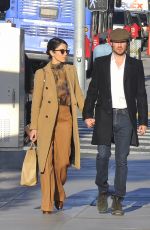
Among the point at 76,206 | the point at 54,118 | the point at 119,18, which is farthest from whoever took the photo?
the point at 119,18

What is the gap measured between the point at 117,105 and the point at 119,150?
0.44 metres

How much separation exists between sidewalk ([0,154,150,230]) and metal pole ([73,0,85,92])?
9908 millimetres

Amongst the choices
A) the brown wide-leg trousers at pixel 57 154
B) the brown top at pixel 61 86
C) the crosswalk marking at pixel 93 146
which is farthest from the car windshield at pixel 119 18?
the brown wide-leg trousers at pixel 57 154

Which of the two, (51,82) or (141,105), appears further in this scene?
(51,82)

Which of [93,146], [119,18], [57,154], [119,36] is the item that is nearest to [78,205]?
[57,154]

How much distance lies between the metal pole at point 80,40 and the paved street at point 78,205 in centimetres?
920

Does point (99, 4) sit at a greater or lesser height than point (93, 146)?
greater

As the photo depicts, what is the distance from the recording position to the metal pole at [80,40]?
23.9 m

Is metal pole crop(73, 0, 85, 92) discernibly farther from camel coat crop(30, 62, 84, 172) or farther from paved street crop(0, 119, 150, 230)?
camel coat crop(30, 62, 84, 172)

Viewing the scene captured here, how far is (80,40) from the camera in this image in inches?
945

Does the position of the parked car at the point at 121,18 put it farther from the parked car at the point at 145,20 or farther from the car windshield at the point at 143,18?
the car windshield at the point at 143,18

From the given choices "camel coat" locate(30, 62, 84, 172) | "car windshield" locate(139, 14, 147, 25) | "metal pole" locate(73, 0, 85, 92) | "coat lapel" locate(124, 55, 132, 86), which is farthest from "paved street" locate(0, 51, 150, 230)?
"car windshield" locate(139, 14, 147, 25)

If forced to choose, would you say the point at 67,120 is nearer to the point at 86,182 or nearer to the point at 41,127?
the point at 41,127

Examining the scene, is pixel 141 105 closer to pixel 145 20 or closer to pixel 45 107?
pixel 45 107
